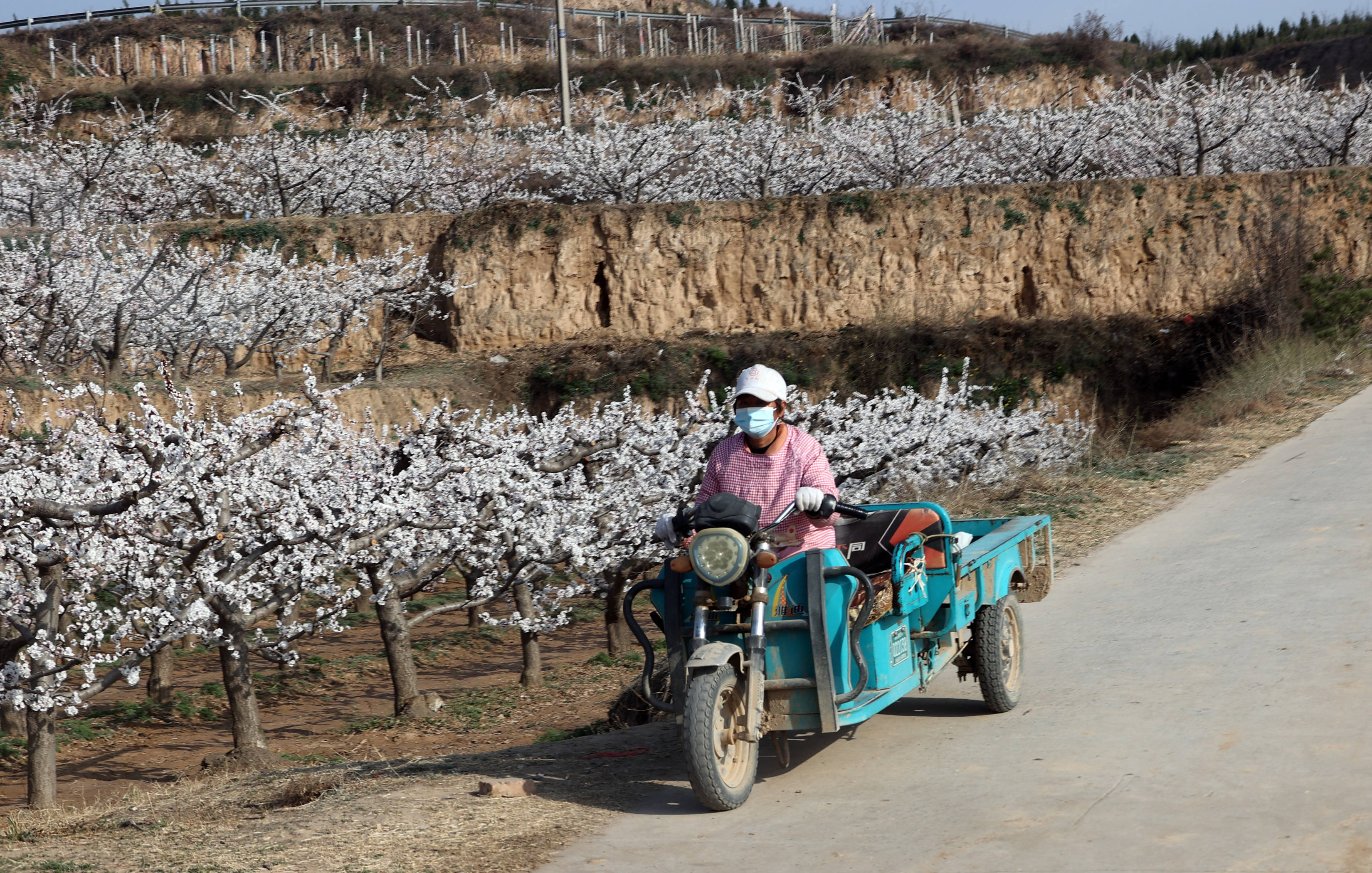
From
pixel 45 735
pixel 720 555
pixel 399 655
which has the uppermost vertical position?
pixel 720 555

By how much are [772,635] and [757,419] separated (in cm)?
97

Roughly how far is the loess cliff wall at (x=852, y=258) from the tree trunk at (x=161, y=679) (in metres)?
14.0

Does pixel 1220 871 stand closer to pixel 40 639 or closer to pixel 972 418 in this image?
pixel 40 639

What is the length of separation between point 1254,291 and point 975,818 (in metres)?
17.6

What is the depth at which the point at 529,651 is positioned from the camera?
12.4 metres

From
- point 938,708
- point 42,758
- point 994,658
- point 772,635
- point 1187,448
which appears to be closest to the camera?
point 772,635

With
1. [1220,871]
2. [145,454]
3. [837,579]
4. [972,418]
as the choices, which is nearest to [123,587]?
[145,454]

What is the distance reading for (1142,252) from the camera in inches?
1030

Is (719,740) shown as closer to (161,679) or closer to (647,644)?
(647,644)

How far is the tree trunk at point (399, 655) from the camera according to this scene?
35.9ft

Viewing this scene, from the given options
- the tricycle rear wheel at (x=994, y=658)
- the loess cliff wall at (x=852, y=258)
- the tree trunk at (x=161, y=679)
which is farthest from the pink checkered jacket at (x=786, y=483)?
the loess cliff wall at (x=852, y=258)

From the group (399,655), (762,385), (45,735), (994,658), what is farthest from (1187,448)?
(45,735)

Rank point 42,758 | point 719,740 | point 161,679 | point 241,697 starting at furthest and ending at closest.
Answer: point 161,679 → point 241,697 → point 42,758 → point 719,740

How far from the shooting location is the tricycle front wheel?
15.5 ft
